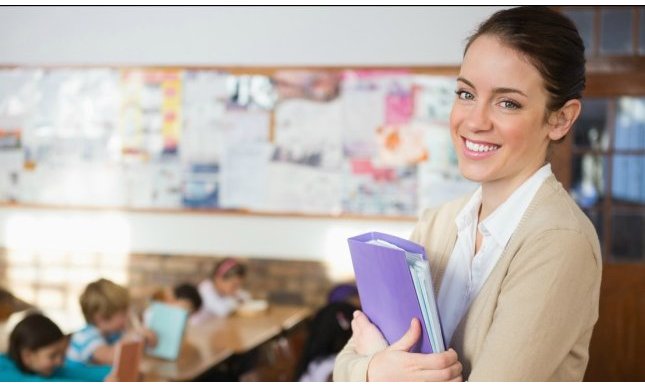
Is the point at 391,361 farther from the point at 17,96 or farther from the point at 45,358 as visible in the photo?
the point at 17,96

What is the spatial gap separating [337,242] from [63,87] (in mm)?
2077

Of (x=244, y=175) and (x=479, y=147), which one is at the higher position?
(x=479, y=147)

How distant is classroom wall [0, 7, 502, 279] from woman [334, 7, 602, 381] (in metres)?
3.50

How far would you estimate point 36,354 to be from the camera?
8.75 feet

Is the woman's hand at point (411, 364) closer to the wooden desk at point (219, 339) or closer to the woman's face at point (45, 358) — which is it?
the wooden desk at point (219, 339)

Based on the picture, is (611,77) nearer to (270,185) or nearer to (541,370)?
(270,185)

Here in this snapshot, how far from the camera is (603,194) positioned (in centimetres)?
432

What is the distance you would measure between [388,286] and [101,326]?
2579 mm

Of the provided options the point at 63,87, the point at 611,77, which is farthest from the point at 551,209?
the point at 63,87

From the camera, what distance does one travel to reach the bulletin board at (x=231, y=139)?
4.54 metres

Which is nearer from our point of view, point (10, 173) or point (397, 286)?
point (397, 286)

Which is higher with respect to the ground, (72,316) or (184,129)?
(184,129)

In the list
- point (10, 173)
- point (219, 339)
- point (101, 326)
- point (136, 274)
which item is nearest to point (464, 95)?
point (219, 339)

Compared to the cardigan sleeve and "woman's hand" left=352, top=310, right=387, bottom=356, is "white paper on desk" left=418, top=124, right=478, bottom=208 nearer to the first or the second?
"woman's hand" left=352, top=310, right=387, bottom=356
